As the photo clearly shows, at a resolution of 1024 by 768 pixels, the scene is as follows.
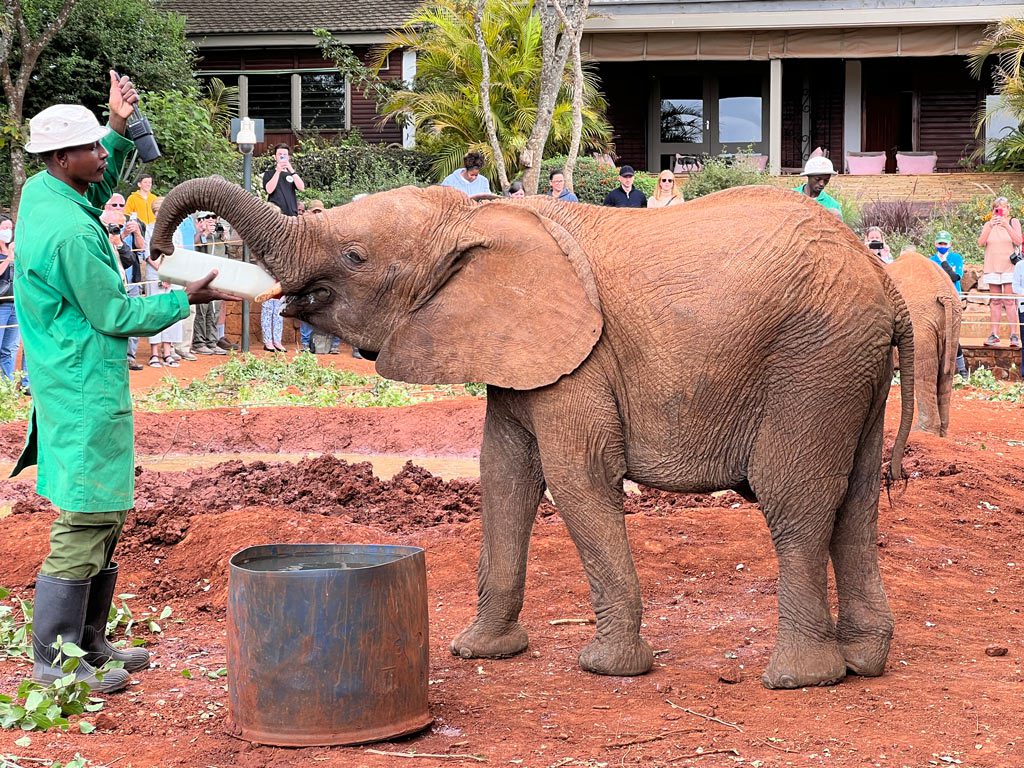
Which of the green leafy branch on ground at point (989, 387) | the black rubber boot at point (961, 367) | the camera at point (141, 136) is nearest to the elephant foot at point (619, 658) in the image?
→ the camera at point (141, 136)

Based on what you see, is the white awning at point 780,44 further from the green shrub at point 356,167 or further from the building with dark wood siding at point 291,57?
the green shrub at point 356,167

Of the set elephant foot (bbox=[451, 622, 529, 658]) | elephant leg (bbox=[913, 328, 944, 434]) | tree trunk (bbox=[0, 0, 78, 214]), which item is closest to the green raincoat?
elephant foot (bbox=[451, 622, 529, 658])

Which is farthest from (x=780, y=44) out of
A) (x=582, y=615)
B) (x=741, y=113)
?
(x=582, y=615)

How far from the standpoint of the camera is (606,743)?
497 cm

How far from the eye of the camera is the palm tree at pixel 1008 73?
27.9 meters

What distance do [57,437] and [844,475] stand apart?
3.23 m

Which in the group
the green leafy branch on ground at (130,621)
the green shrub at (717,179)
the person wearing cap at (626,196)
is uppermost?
the green shrub at (717,179)

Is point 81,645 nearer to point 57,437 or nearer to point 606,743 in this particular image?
point 57,437

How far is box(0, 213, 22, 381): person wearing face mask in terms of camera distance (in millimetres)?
14820

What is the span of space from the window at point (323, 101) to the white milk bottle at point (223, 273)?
28055 millimetres

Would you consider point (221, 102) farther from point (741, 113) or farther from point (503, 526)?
point (503, 526)

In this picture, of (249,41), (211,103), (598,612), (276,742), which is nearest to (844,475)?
(598,612)

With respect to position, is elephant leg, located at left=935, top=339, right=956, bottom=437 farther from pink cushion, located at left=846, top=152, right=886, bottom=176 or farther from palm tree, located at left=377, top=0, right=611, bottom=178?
pink cushion, located at left=846, top=152, right=886, bottom=176

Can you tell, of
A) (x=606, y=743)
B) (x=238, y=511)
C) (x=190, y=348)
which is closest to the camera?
(x=606, y=743)
